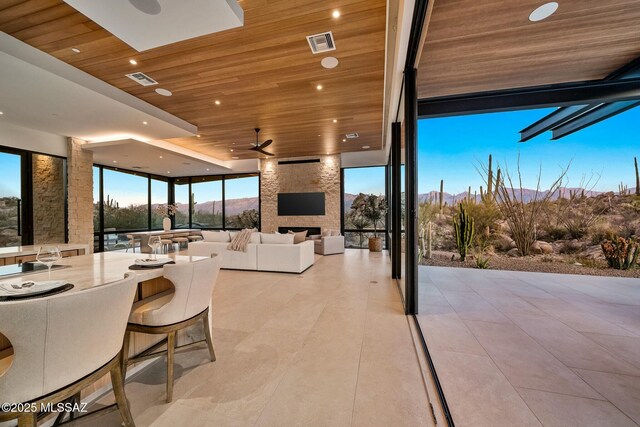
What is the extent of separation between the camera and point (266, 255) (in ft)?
16.6

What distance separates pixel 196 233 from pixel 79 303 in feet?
29.2

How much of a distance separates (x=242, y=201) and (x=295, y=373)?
29.3 feet

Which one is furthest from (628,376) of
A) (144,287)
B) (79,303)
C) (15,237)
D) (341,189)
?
(15,237)

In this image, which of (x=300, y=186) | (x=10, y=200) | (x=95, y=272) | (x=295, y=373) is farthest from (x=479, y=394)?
Result: (x=10, y=200)

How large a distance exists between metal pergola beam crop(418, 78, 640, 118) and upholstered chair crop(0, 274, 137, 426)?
418 cm

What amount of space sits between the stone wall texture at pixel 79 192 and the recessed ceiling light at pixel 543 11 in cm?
881

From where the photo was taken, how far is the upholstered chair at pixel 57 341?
89 centimetres

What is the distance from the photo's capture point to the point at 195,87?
12.6 feet

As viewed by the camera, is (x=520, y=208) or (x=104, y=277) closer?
(x=104, y=277)

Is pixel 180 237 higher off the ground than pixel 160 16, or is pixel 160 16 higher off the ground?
pixel 160 16

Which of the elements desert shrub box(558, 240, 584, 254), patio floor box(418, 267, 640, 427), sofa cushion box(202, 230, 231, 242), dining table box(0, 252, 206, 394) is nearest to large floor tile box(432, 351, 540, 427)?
patio floor box(418, 267, 640, 427)

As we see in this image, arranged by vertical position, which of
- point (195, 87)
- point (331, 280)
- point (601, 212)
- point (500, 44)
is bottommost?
point (331, 280)

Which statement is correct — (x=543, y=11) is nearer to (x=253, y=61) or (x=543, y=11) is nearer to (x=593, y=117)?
(x=593, y=117)

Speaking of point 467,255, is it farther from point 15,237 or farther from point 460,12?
point 15,237
